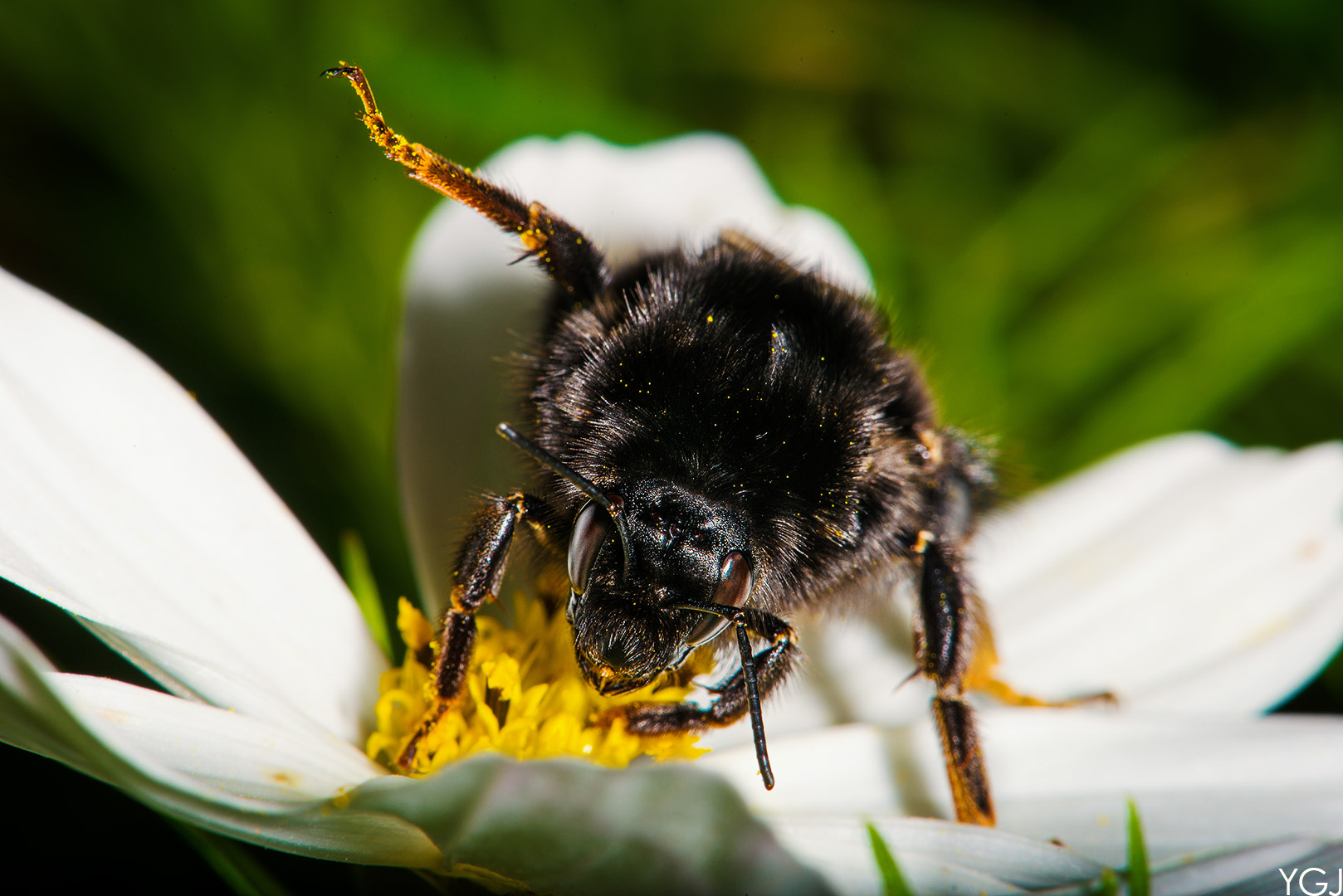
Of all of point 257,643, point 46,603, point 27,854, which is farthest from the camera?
point 46,603

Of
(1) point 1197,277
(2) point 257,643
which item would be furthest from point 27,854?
(1) point 1197,277

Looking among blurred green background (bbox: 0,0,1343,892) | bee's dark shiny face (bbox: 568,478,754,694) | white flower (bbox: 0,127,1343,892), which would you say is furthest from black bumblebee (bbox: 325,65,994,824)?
blurred green background (bbox: 0,0,1343,892)

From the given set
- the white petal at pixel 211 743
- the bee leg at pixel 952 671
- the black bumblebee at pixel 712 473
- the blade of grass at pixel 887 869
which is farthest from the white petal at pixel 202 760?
the bee leg at pixel 952 671

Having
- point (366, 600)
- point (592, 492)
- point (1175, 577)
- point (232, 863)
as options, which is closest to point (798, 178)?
point (1175, 577)

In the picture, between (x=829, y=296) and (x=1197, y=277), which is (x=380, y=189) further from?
(x=1197, y=277)

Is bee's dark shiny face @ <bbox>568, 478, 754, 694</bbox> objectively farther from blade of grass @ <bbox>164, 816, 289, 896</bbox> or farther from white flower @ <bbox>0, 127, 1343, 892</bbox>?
blade of grass @ <bbox>164, 816, 289, 896</bbox>

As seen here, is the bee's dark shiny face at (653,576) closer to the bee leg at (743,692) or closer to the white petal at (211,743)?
the bee leg at (743,692)
